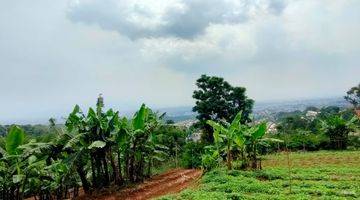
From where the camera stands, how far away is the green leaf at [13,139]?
1947cm

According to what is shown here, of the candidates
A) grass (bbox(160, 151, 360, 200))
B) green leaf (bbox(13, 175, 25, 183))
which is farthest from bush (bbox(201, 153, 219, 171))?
green leaf (bbox(13, 175, 25, 183))

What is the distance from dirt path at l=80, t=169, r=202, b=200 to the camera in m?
21.7

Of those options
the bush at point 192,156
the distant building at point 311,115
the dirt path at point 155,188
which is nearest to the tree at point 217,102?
the bush at point 192,156

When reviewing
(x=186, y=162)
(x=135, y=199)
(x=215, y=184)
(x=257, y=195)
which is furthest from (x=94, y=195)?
(x=186, y=162)

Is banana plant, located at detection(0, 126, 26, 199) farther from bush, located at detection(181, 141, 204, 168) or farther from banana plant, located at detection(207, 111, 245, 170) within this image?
bush, located at detection(181, 141, 204, 168)

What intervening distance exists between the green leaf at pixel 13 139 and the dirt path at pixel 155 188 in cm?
476

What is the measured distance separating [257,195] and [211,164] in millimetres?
8983

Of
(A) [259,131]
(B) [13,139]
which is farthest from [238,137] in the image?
(B) [13,139]

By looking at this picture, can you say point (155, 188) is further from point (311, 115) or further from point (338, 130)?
point (311, 115)

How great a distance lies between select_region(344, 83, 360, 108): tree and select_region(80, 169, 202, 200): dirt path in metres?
71.9

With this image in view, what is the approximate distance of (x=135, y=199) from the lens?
21031mm

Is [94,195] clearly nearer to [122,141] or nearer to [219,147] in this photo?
[122,141]

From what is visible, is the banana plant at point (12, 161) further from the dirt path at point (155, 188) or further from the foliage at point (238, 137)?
the foliage at point (238, 137)

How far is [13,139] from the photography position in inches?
770
